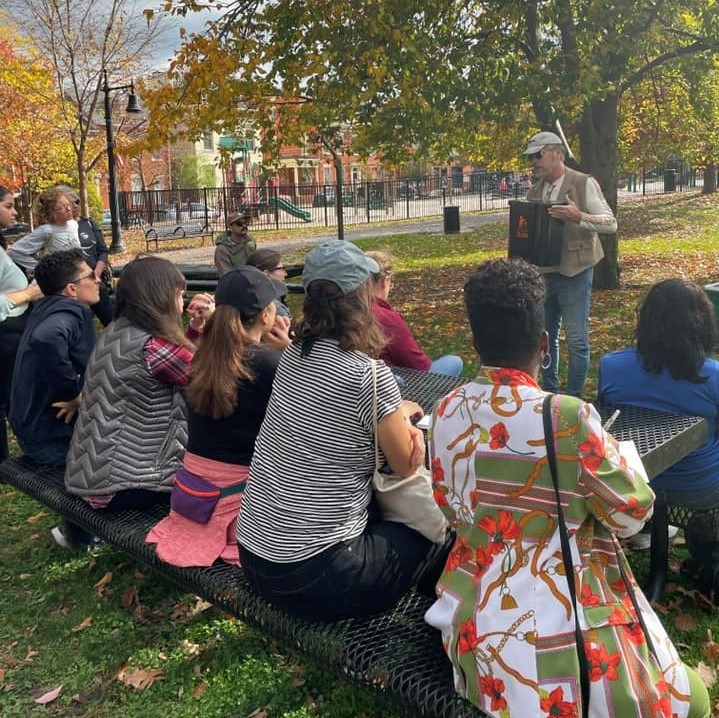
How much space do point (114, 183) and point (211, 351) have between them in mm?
19080

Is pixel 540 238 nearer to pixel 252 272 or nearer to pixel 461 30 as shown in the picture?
pixel 252 272

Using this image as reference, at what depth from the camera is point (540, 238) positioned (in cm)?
552

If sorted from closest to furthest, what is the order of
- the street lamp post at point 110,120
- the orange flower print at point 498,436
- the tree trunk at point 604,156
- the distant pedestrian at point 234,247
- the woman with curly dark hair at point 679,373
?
the orange flower print at point 498,436 < the woman with curly dark hair at point 679,373 < the distant pedestrian at point 234,247 < the tree trunk at point 604,156 < the street lamp post at point 110,120

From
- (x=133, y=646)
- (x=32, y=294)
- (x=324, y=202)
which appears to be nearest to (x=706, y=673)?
(x=133, y=646)

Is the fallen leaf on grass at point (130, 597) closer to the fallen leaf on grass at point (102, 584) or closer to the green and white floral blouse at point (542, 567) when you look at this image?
the fallen leaf on grass at point (102, 584)

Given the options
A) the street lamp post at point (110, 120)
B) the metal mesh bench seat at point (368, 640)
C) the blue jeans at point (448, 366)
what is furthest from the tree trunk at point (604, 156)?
the street lamp post at point (110, 120)

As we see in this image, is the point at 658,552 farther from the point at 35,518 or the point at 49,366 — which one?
the point at 35,518

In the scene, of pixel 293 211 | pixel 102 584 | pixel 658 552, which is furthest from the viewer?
pixel 293 211

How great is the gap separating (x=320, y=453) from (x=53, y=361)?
2.21m

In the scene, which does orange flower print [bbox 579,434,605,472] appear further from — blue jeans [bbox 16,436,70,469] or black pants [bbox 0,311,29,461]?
black pants [bbox 0,311,29,461]

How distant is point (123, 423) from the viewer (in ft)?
11.5

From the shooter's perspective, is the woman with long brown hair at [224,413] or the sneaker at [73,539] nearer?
the woman with long brown hair at [224,413]

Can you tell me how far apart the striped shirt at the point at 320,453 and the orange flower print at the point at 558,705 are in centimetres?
81

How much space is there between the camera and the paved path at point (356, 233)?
72.0 ft
